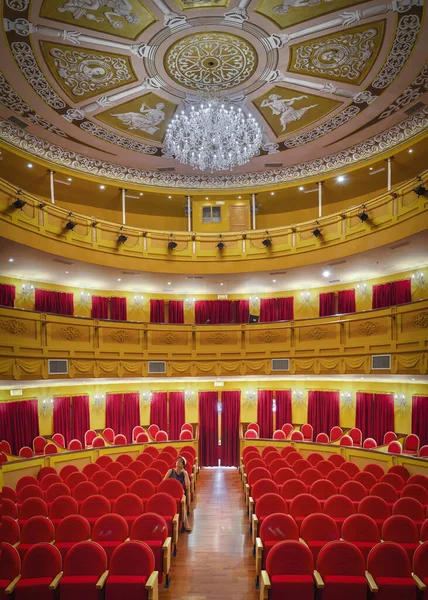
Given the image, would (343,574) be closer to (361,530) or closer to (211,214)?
(361,530)

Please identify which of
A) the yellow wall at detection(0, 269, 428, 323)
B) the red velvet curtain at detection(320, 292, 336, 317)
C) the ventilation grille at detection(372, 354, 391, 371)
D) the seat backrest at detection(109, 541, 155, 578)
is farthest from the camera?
the red velvet curtain at detection(320, 292, 336, 317)

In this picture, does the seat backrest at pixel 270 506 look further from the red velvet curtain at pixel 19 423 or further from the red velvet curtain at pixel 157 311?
the red velvet curtain at pixel 157 311

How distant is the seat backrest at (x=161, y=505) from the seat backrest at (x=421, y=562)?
382 centimetres

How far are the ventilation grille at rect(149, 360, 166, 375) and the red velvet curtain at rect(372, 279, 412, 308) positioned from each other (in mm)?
7574

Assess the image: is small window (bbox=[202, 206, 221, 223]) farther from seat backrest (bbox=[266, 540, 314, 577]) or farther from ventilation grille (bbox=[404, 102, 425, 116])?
seat backrest (bbox=[266, 540, 314, 577])

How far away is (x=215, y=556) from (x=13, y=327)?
7.13 meters

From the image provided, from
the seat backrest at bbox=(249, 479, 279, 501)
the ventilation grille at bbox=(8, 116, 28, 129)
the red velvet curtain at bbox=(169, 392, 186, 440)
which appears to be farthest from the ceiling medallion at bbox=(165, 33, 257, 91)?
the red velvet curtain at bbox=(169, 392, 186, 440)

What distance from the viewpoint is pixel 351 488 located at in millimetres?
7734

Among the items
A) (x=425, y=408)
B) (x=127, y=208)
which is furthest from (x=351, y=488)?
(x=127, y=208)

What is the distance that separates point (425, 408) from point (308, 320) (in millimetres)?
4260

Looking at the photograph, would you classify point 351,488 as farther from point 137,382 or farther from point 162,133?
point 162,133

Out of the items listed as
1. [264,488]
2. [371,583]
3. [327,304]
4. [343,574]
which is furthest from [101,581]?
[327,304]

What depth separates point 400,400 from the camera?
43.5ft

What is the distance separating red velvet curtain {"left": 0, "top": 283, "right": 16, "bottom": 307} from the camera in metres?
13.5
